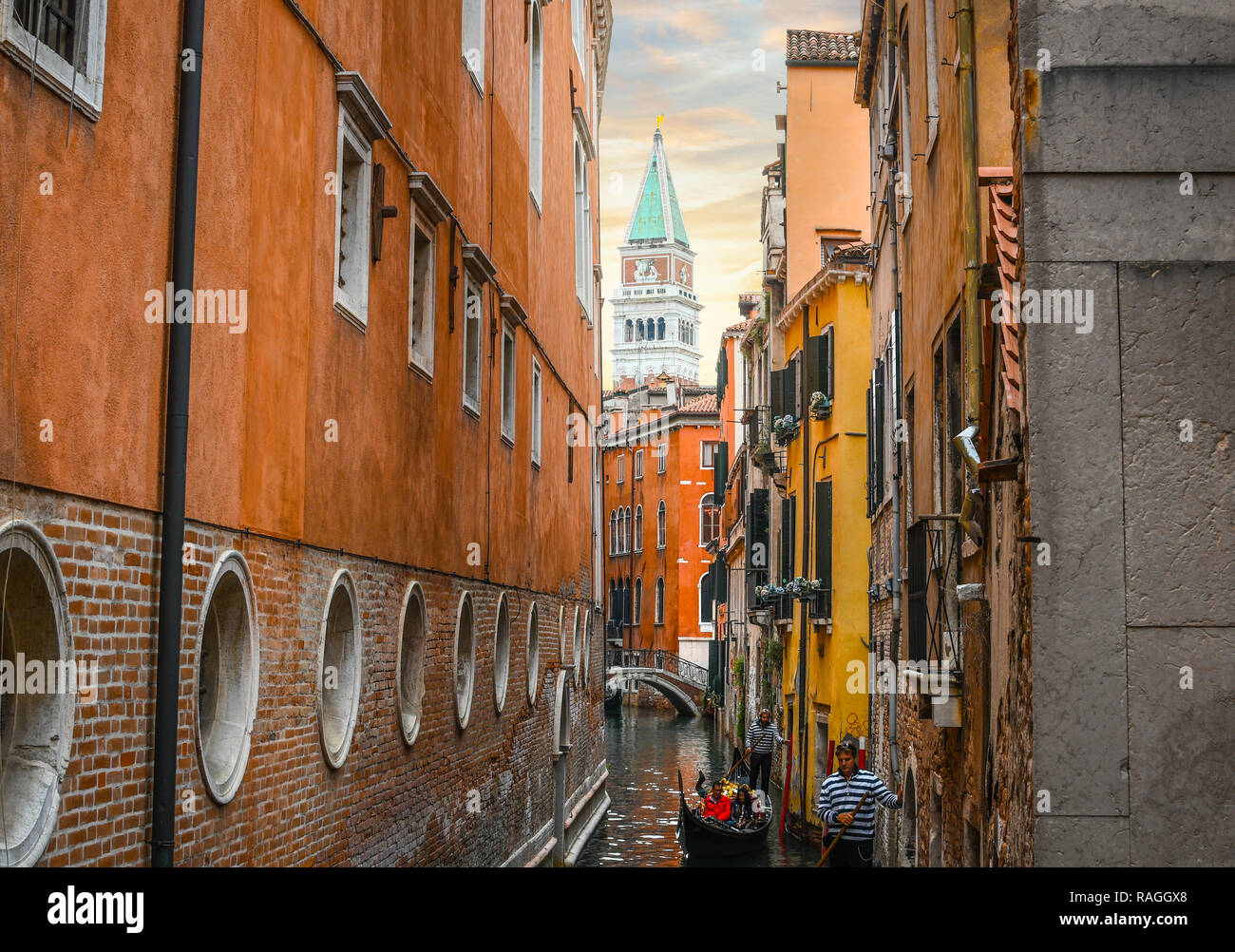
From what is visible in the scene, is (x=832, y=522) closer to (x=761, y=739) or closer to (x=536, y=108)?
(x=761, y=739)

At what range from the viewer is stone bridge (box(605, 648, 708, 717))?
50.5 m

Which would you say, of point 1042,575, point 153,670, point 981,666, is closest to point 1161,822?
point 1042,575

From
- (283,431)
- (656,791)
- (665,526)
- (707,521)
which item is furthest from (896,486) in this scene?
(665,526)

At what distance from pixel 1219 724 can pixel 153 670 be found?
425 cm

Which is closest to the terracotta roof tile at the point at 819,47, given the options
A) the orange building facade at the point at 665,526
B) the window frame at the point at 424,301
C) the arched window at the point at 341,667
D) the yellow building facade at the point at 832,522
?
the yellow building facade at the point at 832,522

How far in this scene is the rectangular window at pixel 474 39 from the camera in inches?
517

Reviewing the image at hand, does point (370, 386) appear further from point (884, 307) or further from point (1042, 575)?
point (884, 307)

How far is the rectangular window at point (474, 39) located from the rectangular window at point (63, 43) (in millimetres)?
7664

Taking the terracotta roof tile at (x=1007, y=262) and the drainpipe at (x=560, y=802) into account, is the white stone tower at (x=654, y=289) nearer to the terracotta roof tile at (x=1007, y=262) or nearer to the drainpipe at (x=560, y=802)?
the drainpipe at (x=560, y=802)

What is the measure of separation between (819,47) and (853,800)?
15.7m

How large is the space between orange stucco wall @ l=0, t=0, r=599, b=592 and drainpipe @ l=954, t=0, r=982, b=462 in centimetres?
351

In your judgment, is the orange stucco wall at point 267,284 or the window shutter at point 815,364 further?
the window shutter at point 815,364

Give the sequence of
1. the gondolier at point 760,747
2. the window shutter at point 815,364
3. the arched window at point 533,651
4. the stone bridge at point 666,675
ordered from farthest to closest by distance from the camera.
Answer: the stone bridge at point 666,675
the gondolier at point 760,747
the window shutter at point 815,364
the arched window at point 533,651

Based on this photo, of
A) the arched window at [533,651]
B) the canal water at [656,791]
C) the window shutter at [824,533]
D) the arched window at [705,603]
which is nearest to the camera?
the arched window at [533,651]
